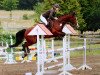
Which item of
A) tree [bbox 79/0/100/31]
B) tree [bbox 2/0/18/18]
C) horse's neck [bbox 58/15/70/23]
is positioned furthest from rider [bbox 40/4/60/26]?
tree [bbox 2/0/18/18]

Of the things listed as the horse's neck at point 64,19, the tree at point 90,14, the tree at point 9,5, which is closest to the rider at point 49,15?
the horse's neck at point 64,19

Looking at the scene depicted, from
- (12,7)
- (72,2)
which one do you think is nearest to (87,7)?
(72,2)

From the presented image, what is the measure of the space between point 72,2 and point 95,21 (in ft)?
13.2

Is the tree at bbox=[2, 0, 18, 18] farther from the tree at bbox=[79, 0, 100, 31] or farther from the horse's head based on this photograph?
the horse's head

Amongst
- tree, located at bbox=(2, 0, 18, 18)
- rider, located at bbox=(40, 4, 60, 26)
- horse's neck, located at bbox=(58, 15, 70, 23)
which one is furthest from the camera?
tree, located at bbox=(2, 0, 18, 18)

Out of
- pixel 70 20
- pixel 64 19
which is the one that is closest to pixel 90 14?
pixel 64 19

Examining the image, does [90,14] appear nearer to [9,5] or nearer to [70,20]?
[9,5]

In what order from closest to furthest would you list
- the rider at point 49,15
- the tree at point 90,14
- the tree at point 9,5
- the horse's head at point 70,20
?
the rider at point 49,15, the horse's head at point 70,20, the tree at point 90,14, the tree at point 9,5

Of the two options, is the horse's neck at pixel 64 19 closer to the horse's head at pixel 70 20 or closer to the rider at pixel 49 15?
the horse's head at pixel 70 20

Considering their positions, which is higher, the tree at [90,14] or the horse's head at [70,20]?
the tree at [90,14]

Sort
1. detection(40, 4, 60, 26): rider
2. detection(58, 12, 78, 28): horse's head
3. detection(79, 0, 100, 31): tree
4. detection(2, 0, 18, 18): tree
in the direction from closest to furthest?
detection(40, 4, 60, 26): rider
detection(58, 12, 78, 28): horse's head
detection(79, 0, 100, 31): tree
detection(2, 0, 18, 18): tree

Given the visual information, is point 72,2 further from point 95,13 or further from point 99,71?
point 99,71

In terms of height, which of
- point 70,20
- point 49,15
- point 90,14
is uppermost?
point 90,14

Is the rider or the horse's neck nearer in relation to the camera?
the rider
